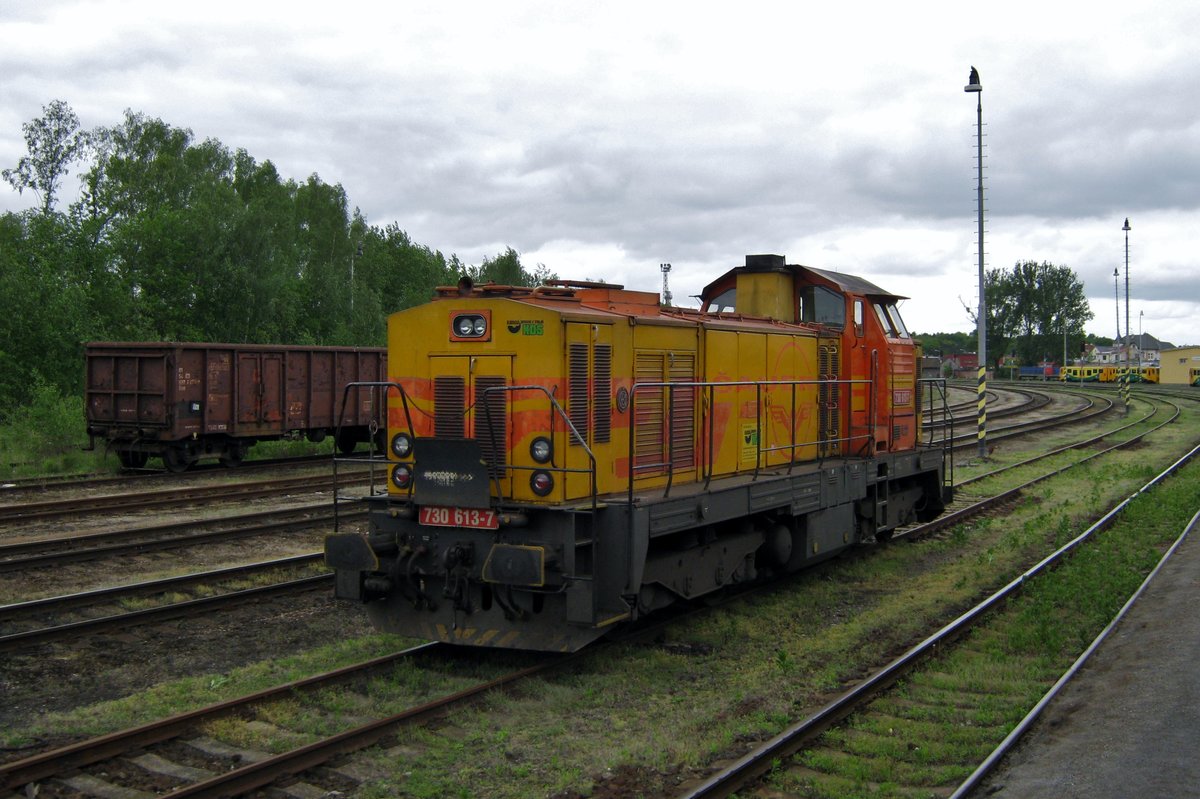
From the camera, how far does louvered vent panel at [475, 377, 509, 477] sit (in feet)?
25.0

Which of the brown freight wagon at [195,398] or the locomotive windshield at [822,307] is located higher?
the locomotive windshield at [822,307]

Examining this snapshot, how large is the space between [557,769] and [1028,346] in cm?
10906

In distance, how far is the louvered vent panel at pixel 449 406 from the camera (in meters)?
7.85

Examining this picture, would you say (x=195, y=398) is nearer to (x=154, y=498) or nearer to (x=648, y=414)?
(x=154, y=498)

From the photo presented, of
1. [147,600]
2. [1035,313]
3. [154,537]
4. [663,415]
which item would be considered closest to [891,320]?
[663,415]

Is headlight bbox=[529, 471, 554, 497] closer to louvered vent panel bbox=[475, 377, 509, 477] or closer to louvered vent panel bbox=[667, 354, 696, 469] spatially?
louvered vent panel bbox=[475, 377, 509, 477]

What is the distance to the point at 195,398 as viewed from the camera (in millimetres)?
19656

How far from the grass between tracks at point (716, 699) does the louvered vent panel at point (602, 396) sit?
1.79 metres

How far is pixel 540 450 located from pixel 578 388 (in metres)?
0.58

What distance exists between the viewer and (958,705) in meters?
6.96

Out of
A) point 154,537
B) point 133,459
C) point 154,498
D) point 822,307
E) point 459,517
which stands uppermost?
point 822,307

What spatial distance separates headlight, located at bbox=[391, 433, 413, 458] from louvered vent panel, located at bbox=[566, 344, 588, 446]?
1.38 m

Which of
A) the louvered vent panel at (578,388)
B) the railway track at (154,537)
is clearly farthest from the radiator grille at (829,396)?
the railway track at (154,537)

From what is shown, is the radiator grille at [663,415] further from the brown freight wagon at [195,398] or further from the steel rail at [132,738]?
the brown freight wagon at [195,398]
